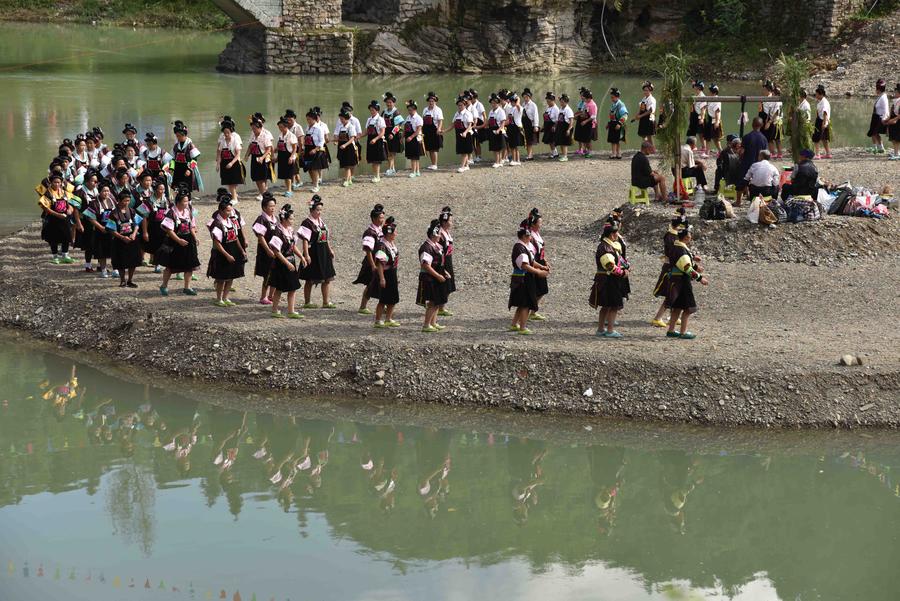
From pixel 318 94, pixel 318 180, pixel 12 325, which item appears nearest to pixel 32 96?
pixel 318 94

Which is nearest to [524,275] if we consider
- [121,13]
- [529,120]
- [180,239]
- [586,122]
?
[180,239]

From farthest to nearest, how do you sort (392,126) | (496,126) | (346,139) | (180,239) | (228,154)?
(496,126) < (392,126) < (346,139) < (228,154) < (180,239)

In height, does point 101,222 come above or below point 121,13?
below

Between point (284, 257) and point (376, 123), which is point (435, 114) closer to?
point (376, 123)

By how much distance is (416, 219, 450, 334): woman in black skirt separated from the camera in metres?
12.3

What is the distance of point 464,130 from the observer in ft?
64.7

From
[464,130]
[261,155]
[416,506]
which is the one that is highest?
[464,130]

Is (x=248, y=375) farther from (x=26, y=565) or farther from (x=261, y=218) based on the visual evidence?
(x=26, y=565)

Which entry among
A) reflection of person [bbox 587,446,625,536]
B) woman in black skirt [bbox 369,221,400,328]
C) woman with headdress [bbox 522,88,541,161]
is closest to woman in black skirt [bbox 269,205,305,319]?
woman in black skirt [bbox 369,221,400,328]

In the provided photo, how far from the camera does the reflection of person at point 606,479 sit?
1036 cm

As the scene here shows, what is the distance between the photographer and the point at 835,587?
9242 millimetres

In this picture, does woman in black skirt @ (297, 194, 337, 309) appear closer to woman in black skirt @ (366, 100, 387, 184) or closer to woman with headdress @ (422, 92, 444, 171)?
woman in black skirt @ (366, 100, 387, 184)

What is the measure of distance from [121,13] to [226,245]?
1355 inches

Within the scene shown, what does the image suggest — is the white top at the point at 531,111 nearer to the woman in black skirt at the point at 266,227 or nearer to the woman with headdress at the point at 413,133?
the woman with headdress at the point at 413,133
